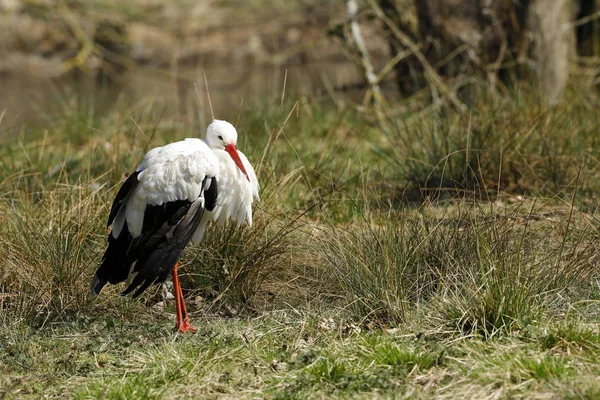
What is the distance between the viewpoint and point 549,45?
7.98 metres

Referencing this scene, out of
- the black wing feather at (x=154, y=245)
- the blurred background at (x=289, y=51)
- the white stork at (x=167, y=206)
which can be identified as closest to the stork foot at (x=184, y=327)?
the white stork at (x=167, y=206)

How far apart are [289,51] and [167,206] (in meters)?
5.36

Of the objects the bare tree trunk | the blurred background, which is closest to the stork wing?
the blurred background

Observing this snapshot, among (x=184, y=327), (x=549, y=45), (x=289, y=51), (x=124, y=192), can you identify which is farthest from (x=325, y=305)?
(x=289, y=51)

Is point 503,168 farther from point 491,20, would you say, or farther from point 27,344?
point 27,344

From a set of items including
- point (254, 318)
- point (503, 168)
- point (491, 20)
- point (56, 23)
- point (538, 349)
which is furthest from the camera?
point (56, 23)

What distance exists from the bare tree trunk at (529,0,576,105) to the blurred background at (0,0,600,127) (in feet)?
0.03

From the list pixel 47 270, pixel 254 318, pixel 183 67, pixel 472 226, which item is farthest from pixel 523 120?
pixel 183 67

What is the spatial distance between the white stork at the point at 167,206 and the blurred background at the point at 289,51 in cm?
97

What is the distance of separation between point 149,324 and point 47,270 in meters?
0.59

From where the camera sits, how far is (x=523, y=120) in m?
6.40

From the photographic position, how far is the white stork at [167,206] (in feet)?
14.4

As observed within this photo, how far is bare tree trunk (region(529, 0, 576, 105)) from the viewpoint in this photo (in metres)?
7.92

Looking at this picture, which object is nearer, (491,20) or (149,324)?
(149,324)
